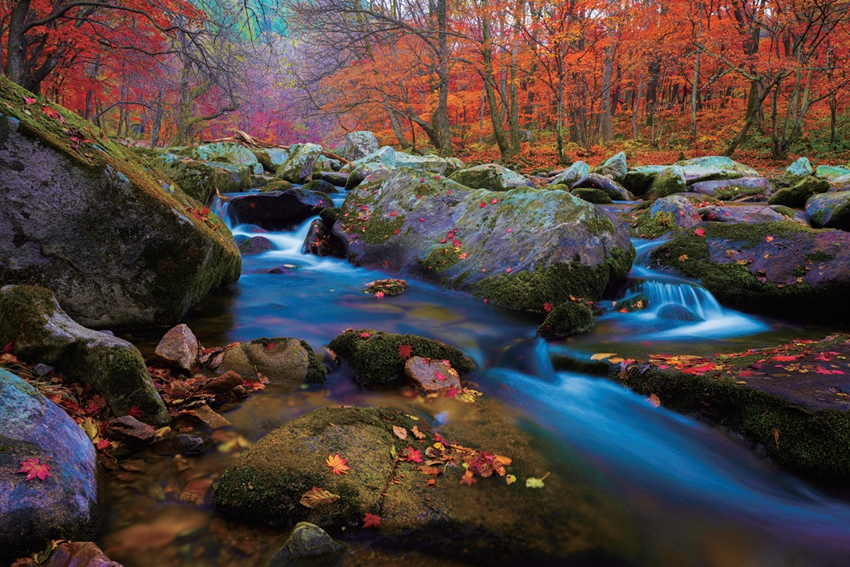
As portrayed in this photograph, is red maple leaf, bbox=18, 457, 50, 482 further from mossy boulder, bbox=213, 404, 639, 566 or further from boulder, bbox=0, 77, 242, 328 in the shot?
boulder, bbox=0, 77, 242, 328

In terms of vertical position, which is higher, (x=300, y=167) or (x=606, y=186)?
(x=300, y=167)

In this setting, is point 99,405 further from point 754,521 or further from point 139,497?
point 754,521

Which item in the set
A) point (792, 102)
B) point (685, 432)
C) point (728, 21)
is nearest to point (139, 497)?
point (685, 432)

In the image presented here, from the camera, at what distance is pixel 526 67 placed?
2275cm

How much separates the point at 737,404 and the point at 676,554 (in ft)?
4.88

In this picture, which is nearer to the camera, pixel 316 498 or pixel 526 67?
pixel 316 498

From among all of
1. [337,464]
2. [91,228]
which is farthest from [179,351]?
[337,464]

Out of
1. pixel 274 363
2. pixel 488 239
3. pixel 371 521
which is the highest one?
pixel 488 239

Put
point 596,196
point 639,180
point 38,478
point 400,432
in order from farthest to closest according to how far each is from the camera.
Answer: point 639,180
point 596,196
point 400,432
point 38,478

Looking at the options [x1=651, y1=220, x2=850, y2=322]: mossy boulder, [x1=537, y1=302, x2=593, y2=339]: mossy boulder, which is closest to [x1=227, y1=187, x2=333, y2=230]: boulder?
[x1=537, y1=302, x2=593, y2=339]: mossy boulder

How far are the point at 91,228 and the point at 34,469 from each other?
3.12 meters

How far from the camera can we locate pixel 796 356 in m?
3.90

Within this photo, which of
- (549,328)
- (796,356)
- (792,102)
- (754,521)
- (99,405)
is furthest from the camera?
(792,102)

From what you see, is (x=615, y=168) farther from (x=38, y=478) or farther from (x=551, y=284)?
(x=38, y=478)
